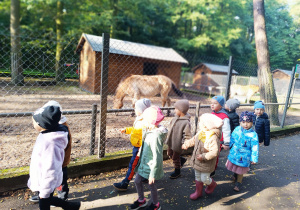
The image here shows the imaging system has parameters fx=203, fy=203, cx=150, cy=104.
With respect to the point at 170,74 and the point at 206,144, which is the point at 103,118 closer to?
the point at 206,144

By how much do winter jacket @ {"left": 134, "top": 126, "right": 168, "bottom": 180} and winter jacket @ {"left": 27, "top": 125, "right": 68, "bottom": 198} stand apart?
91 centimetres

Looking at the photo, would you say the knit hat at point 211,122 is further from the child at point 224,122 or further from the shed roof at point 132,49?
the shed roof at point 132,49

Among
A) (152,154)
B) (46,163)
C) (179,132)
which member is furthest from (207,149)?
(46,163)

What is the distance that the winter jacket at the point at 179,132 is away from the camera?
3.04m

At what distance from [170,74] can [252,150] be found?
13528 millimetres

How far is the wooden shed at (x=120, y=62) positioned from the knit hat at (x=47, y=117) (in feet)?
31.6

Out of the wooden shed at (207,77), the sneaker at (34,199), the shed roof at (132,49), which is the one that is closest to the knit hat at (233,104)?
the sneaker at (34,199)

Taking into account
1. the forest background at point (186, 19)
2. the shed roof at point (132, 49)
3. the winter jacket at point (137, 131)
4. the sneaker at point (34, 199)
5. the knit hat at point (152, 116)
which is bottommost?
the sneaker at point (34, 199)

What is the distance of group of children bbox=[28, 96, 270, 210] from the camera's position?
6.26 ft

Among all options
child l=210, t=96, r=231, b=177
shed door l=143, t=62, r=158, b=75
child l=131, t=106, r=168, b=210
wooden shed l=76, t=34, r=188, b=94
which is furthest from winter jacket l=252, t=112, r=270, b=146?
shed door l=143, t=62, r=158, b=75

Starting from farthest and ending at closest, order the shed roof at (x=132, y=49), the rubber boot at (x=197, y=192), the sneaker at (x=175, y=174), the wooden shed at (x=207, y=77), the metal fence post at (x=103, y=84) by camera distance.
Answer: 1. the wooden shed at (x=207, y=77)
2. the shed roof at (x=132, y=49)
3. the sneaker at (x=175, y=174)
4. the metal fence post at (x=103, y=84)
5. the rubber boot at (x=197, y=192)

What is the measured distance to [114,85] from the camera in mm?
13070

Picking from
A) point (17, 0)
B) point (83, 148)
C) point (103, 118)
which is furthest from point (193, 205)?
point (17, 0)

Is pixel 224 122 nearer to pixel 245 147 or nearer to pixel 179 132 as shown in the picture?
pixel 245 147
